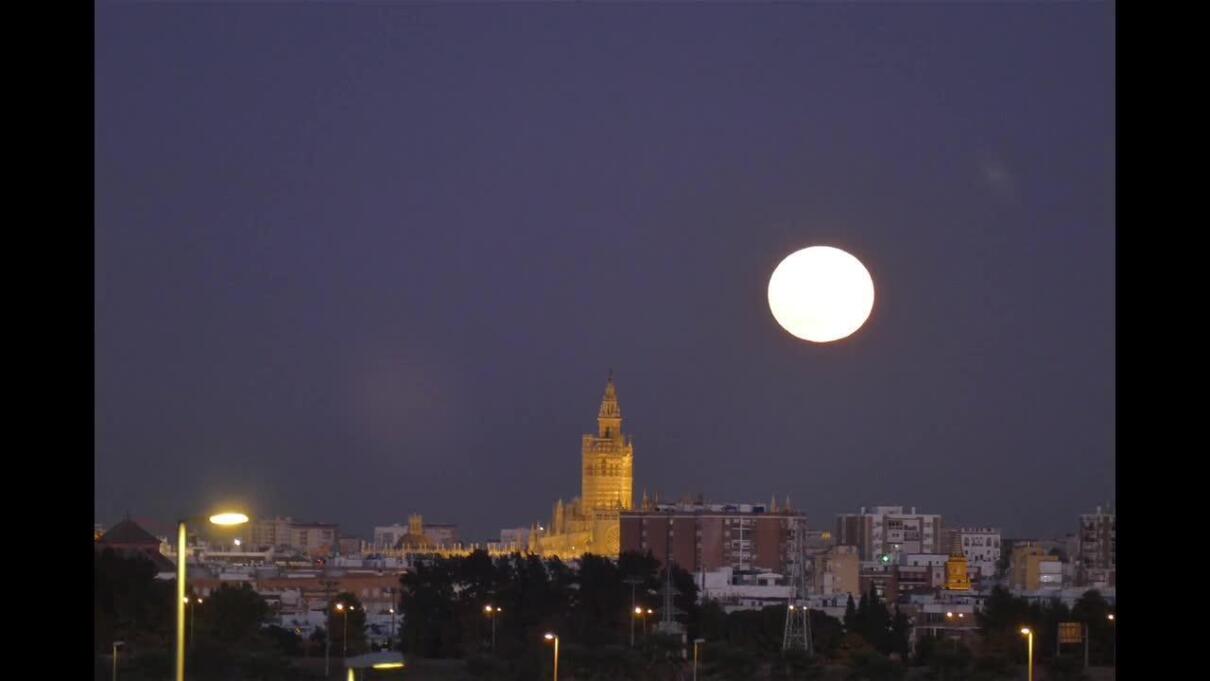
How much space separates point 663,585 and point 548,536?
31.9m

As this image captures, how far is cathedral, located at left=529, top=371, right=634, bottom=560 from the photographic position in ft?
207

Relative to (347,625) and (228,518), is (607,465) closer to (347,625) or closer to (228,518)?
(347,625)

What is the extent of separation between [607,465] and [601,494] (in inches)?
45.7

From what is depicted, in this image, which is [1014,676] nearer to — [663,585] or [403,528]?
[663,585]

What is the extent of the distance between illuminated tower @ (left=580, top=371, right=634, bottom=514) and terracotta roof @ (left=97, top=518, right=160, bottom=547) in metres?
43.0

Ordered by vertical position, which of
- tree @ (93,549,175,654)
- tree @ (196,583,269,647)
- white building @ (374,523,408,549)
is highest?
tree @ (93,549,175,654)

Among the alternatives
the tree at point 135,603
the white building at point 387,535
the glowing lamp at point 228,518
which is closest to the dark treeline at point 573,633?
the tree at point 135,603

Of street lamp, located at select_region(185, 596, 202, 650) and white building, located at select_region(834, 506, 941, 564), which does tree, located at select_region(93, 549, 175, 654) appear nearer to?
street lamp, located at select_region(185, 596, 202, 650)

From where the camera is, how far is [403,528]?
259ft

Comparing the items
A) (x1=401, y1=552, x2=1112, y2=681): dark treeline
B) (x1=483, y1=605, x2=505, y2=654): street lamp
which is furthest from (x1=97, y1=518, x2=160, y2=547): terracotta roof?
(x1=483, y1=605, x2=505, y2=654): street lamp

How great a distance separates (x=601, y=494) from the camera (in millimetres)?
69062

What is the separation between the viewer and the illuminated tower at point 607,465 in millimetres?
68562

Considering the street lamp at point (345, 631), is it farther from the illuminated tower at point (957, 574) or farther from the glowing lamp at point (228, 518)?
the illuminated tower at point (957, 574)
